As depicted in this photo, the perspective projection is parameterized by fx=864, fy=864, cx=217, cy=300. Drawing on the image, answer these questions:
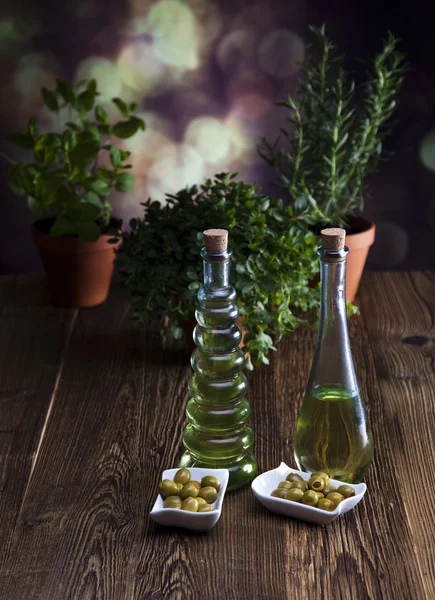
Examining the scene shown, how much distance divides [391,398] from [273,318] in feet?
0.85

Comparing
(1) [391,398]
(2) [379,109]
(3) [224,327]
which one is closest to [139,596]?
(3) [224,327]

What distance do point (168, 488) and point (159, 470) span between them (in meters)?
0.16

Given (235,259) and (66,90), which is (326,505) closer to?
(235,259)

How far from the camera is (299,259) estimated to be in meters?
1.61

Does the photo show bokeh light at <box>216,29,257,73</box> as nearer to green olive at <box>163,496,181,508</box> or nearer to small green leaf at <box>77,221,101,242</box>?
small green leaf at <box>77,221,101,242</box>

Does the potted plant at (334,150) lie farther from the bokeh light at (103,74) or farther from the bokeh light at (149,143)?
the bokeh light at (103,74)

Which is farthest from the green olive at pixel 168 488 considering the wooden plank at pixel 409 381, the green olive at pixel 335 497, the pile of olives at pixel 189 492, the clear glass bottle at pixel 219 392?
the wooden plank at pixel 409 381

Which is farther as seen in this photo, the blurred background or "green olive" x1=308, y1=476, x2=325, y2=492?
the blurred background

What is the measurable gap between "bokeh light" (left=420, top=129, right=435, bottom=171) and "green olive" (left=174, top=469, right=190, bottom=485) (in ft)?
4.13

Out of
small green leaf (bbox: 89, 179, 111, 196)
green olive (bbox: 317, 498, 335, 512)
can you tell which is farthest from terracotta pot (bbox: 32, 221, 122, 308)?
green olive (bbox: 317, 498, 335, 512)

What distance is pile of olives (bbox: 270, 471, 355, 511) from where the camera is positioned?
115cm

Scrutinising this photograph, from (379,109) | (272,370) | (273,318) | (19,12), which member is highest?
(19,12)

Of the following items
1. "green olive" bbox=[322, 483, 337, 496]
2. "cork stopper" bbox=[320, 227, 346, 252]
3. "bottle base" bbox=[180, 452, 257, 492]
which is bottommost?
"bottle base" bbox=[180, 452, 257, 492]

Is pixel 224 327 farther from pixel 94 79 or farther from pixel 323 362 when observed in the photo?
pixel 94 79
